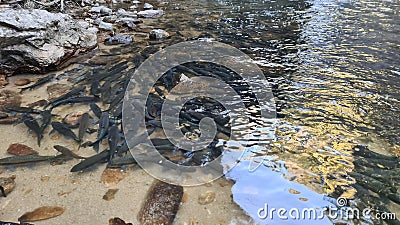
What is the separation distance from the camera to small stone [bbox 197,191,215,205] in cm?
265

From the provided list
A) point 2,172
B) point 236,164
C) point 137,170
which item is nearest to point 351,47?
point 236,164

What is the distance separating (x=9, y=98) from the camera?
4.39 metres

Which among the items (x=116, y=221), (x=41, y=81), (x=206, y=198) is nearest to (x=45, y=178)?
(x=116, y=221)

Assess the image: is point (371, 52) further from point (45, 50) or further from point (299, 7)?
point (45, 50)

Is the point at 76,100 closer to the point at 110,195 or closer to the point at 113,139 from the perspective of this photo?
the point at 113,139

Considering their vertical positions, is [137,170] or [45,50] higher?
[45,50]

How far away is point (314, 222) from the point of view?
2447 mm

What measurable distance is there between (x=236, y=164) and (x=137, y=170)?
0.97 metres

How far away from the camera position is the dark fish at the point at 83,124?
11.5 ft

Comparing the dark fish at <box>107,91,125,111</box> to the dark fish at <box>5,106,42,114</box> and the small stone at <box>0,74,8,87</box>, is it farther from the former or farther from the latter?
the small stone at <box>0,74,8,87</box>

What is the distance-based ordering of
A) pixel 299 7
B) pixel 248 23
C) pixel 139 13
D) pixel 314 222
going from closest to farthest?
pixel 314 222
pixel 248 23
pixel 139 13
pixel 299 7

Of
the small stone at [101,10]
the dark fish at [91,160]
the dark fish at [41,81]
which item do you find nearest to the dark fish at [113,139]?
the dark fish at [91,160]

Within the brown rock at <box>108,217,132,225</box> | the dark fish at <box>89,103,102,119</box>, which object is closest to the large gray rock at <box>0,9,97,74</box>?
the dark fish at <box>89,103,102,119</box>

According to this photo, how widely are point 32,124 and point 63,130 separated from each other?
426 mm
